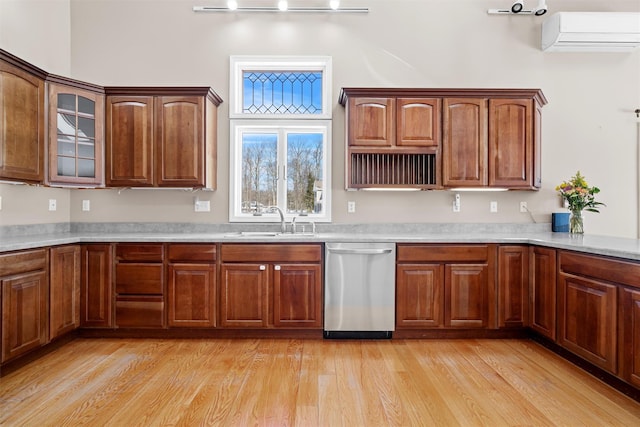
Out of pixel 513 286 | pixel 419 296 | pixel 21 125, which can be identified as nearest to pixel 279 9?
pixel 21 125

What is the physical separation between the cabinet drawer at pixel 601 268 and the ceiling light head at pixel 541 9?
2663 millimetres

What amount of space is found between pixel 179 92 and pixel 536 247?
11.5ft

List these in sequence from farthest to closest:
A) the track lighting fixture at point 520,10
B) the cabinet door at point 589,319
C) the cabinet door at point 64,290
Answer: the track lighting fixture at point 520,10 < the cabinet door at point 64,290 < the cabinet door at point 589,319

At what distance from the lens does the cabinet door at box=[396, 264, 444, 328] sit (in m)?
3.27

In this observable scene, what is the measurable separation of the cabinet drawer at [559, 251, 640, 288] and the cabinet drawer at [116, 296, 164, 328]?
3.33 meters

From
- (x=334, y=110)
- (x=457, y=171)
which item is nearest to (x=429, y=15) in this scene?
(x=334, y=110)

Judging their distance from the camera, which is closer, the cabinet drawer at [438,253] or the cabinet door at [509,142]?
the cabinet drawer at [438,253]

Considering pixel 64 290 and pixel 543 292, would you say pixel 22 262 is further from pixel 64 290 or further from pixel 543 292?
pixel 543 292

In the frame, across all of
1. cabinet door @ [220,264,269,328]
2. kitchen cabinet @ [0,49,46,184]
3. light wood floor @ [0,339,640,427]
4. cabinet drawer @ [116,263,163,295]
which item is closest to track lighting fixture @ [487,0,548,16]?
light wood floor @ [0,339,640,427]

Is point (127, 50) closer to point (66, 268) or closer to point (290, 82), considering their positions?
point (290, 82)

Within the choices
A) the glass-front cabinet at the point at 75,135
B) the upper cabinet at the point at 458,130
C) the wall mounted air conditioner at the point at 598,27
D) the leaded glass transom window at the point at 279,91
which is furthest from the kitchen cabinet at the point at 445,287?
the glass-front cabinet at the point at 75,135

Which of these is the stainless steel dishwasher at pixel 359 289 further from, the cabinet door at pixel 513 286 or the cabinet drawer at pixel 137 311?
the cabinet drawer at pixel 137 311

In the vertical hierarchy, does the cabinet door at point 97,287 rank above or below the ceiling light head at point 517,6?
below

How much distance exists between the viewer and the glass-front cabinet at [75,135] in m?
3.18
